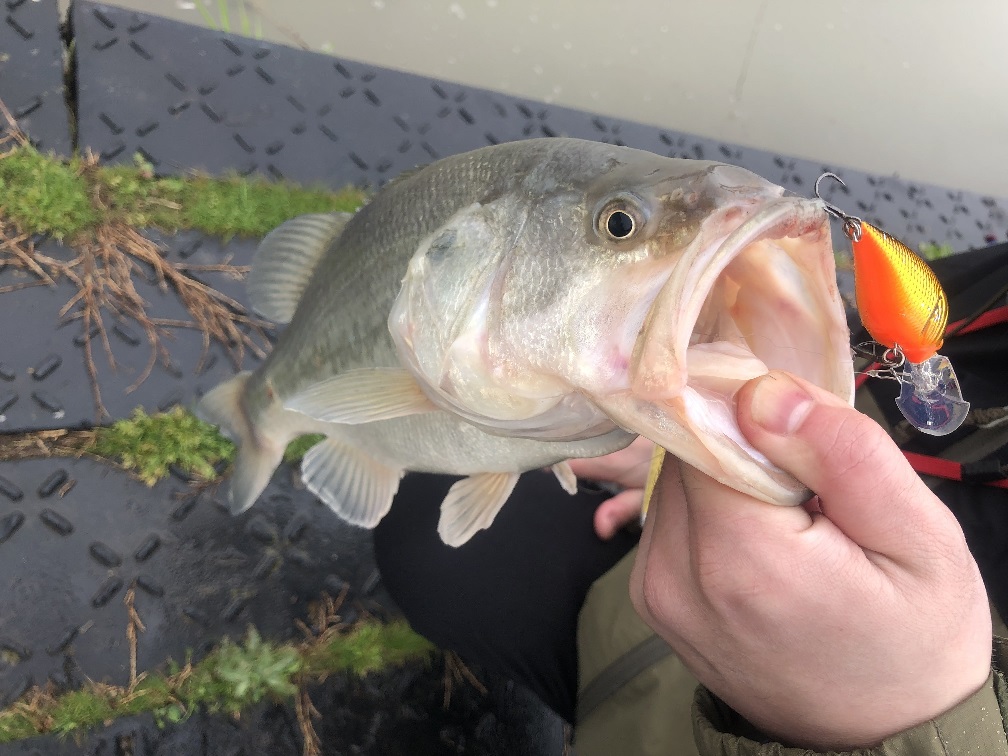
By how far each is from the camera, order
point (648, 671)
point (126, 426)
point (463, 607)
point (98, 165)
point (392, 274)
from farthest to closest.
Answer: point (98, 165), point (126, 426), point (463, 607), point (648, 671), point (392, 274)

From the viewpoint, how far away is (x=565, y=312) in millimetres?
854

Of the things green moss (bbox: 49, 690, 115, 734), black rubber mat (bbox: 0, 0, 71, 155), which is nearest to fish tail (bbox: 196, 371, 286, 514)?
green moss (bbox: 49, 690, 115, 734)

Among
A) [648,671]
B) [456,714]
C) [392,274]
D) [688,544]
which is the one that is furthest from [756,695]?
[456,714]

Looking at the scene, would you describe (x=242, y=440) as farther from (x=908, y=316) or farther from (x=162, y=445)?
(x=908, y=316)

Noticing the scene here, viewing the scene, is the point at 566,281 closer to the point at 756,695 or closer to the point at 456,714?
the point at 756,695

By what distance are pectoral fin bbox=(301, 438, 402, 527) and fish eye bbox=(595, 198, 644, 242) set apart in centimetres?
86

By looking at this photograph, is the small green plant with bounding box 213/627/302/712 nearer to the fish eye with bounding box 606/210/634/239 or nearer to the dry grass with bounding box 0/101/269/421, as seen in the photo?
the dry grass with bounding box 0/101/269/421

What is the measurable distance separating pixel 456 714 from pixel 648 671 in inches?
37.6

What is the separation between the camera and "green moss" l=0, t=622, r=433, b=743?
1.65 metres

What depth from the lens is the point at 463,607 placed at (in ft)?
5.22

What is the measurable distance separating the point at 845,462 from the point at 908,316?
13.5 inches

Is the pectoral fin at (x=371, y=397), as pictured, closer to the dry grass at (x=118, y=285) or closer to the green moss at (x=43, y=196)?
the dry grass at (x=118, y=285)

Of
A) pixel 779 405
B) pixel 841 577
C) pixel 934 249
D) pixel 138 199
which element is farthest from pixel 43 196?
pixel 934 249

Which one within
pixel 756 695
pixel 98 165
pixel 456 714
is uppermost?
pixel 756 695
